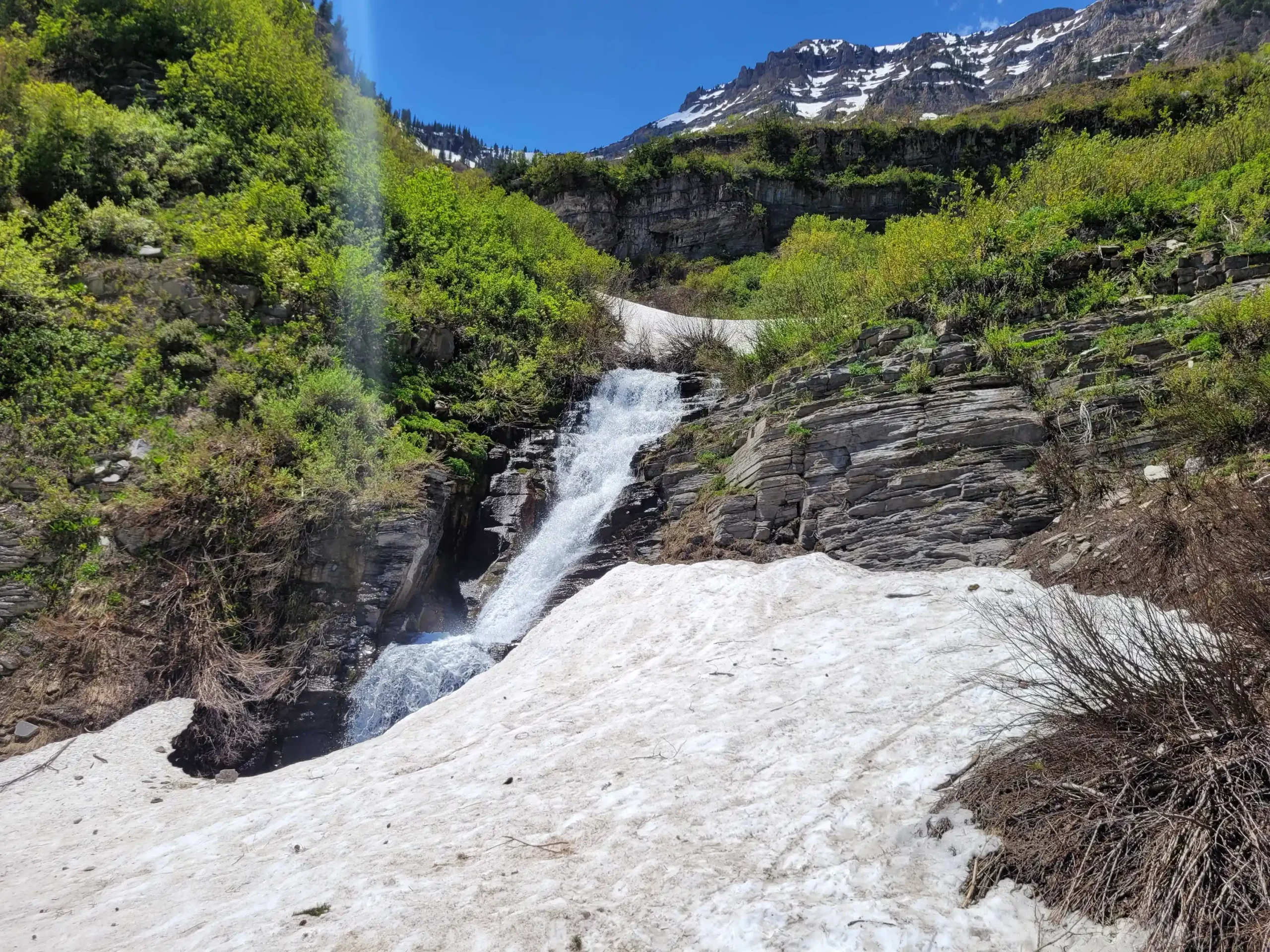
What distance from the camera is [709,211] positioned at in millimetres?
36844

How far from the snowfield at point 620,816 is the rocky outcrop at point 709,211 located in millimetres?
32502

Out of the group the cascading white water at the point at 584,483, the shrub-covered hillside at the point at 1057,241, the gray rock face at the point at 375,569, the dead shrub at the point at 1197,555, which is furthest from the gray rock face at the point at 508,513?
the dead shrub at the point at 1197,555

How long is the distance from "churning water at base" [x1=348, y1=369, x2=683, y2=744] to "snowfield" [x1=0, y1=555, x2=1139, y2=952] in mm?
2478

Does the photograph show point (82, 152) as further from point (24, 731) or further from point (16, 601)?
point (24, 731)

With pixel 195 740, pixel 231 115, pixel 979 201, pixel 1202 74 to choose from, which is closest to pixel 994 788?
pixel 195 740

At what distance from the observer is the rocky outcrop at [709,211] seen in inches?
1444

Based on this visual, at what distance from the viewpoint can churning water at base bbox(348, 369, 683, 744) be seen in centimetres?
1008

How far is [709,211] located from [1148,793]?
38213 mm

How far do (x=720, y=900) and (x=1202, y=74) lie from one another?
43633 mm

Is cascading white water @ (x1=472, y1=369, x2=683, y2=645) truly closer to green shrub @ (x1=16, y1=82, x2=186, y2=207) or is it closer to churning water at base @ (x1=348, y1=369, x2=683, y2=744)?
churning water at base @ (x1=348, y1=369, x2=683, y2=744)

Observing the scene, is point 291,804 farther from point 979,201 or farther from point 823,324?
point 979,201

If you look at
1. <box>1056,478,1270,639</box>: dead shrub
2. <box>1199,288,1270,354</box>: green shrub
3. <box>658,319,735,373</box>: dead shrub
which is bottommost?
<box>1056,478,1270,639</box>: dead shrub

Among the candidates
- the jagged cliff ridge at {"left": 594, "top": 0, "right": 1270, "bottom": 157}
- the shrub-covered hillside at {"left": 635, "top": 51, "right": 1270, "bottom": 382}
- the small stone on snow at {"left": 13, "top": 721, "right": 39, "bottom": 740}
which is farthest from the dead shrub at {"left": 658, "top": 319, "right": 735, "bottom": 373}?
the jagged cliff ridge at {"left": 594, "top": 0, "right": 1270, "bottom": 157}

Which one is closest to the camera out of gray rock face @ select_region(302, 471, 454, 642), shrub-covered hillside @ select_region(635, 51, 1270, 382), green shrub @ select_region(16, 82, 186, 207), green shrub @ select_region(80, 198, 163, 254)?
shrub-covered hillside @ select_region(635, 51, 1270, 382)
